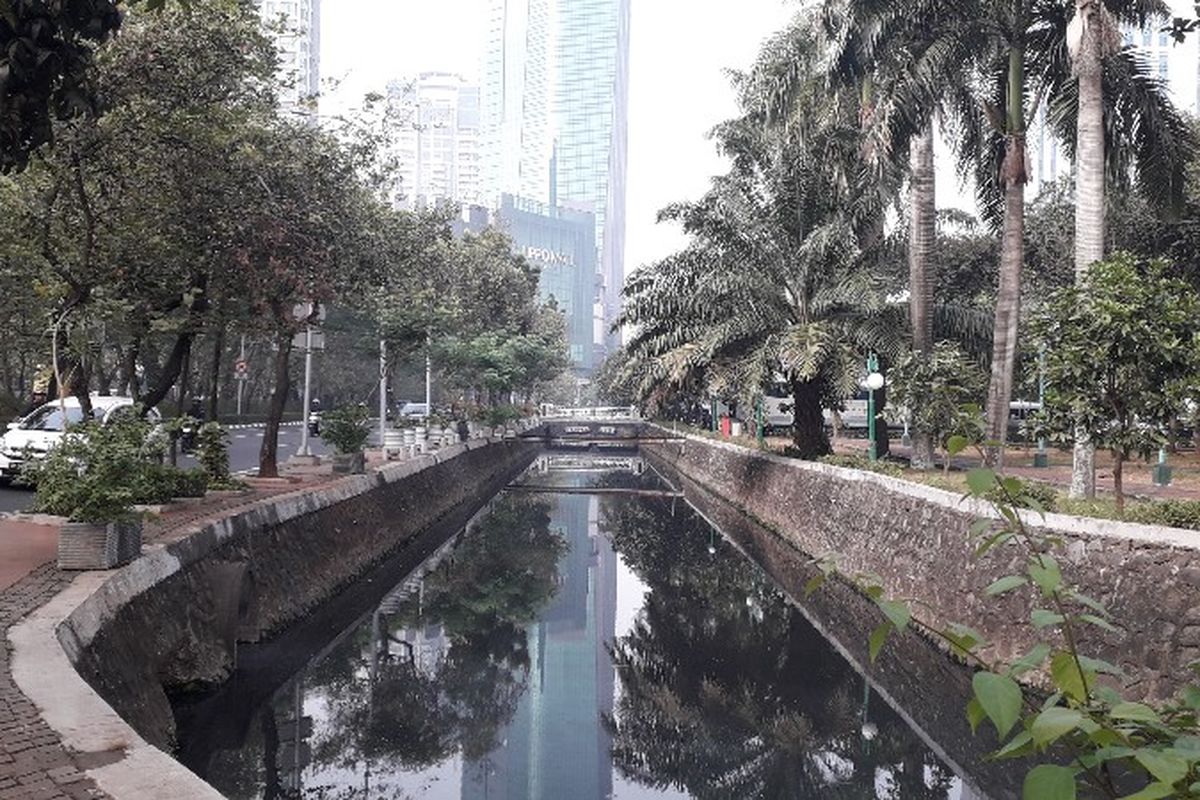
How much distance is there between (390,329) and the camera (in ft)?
98.2

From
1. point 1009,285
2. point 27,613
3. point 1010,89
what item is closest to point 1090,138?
point 1009,285

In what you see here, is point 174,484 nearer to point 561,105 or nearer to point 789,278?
point 789,278

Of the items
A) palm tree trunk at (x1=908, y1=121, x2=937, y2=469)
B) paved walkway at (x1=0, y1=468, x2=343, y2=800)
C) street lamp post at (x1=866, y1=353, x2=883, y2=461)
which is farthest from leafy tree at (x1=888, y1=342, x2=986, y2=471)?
paved walkway at (x1=0, y1=468, x2=343, y2=800)

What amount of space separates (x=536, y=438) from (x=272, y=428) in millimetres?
47259

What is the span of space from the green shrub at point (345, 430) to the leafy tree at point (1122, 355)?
16.1 meters

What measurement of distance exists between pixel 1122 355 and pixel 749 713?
590cm

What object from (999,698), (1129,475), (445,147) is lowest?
(1129,475)

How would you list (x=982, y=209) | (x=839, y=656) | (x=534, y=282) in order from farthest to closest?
(x=534, y=282)
(x=982, y=209)
(x=839, y=656)

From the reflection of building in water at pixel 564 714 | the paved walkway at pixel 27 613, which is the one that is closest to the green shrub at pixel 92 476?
the paved walkway at pixel 27 613

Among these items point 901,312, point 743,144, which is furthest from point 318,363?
point 901,312

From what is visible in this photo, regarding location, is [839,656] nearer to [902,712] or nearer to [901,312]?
[902,712]

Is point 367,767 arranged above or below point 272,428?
below

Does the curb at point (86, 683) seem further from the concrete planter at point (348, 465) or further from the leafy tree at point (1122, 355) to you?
the leafy tree at point (1122, 355)

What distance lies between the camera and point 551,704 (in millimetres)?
12555
